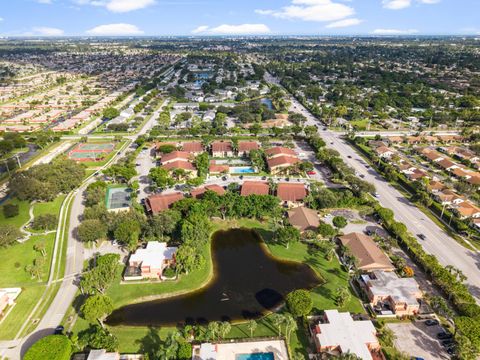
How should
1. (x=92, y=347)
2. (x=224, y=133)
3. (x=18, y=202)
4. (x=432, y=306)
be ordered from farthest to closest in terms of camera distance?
1. (x=224, y=133)
2. (x=18, y=202)
3. (x=432, y=306)
4. (x=92, y=347)

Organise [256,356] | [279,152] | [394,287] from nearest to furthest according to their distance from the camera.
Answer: [256,356]
[394,287]
[279,152]

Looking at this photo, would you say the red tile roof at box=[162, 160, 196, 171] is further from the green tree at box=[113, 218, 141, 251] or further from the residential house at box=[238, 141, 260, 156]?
the green tree at box=[113, 218, 141, 251]

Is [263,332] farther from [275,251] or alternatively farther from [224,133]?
[224,133]

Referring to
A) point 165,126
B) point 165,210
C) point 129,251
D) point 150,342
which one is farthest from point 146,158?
point 150,342

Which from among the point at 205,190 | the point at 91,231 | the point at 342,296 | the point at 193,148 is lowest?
the point at 342,296

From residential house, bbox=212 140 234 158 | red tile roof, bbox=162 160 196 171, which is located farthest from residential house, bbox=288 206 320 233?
residential house, bbox=212 140 234 158

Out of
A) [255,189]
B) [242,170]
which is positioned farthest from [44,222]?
[242,170]

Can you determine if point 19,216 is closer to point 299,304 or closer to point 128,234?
point 128,234
